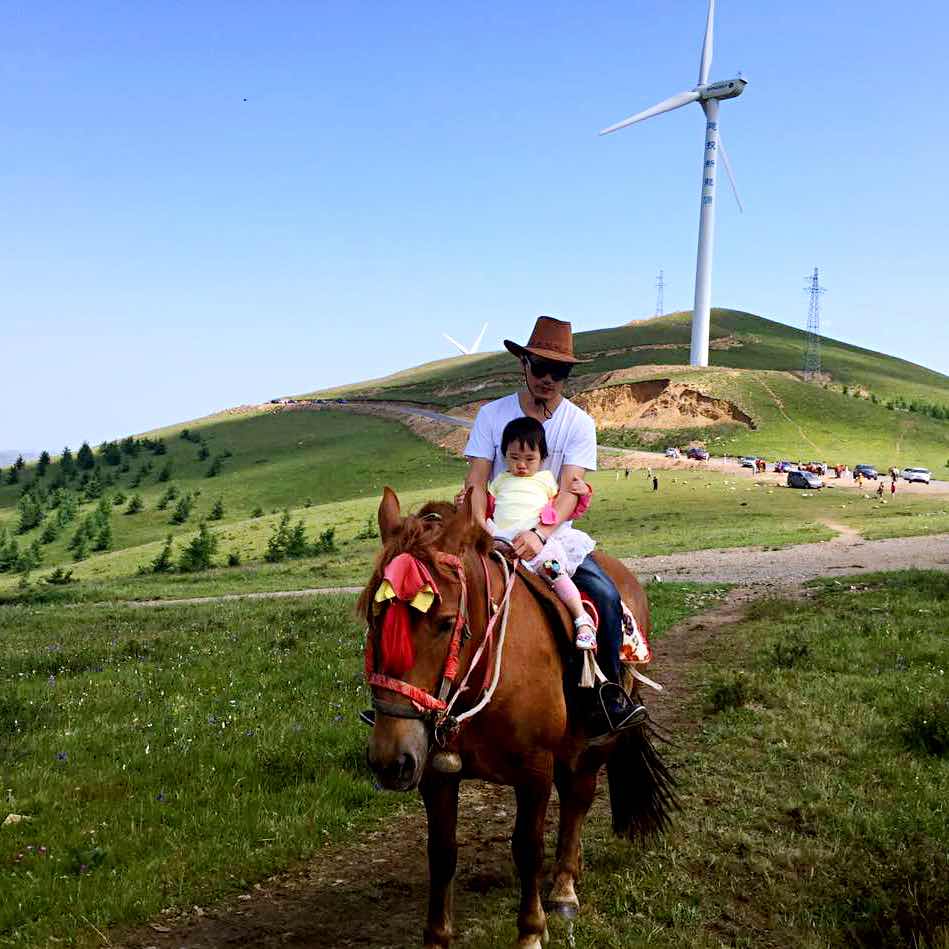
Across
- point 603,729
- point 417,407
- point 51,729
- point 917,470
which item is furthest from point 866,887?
point 417,407

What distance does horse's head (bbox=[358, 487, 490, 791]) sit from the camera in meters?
3.84

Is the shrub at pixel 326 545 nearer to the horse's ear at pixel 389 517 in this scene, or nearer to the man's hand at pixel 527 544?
the man's hand at pixel 527 544

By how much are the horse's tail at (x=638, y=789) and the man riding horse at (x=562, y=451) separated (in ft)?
2.16

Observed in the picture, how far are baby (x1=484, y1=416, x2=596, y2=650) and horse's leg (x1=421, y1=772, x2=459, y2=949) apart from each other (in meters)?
1.41

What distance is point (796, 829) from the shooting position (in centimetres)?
678

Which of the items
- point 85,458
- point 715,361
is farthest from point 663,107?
point 85,458

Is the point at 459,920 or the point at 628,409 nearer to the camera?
the point at 459,920

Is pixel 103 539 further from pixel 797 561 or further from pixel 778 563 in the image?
pixel 797 561

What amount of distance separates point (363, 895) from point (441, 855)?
1.39 meters

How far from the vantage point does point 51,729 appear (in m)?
9.16

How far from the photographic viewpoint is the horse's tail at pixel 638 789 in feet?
21.5

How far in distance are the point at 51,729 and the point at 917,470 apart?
66753 millimetres

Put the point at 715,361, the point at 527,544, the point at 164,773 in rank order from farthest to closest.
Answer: the point at 715,361, the point at 164,773, the point at 527,544

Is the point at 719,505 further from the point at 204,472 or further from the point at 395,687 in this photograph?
the point at 204,472
